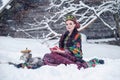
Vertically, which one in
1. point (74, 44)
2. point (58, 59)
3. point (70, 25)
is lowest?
point (58, 59)

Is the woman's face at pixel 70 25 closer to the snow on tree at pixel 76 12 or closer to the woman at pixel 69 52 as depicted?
the woman at pixel 69 52

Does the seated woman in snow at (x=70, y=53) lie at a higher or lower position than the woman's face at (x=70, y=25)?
→ lower

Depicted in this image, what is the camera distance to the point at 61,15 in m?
12.3

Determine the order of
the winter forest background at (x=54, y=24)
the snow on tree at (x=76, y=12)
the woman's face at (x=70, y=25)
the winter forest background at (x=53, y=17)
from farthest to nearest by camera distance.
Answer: the winter forest background at (x=53, y=17) → the snow on tree at (x=76, y=12) → the winter forest background at (x=54, y=24) → the woman's face at (x=70, y=25)

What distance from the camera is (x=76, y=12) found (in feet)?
41.6

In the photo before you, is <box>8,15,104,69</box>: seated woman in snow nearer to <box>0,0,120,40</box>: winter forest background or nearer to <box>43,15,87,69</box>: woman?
<box>43,15,87,69</box>: woman

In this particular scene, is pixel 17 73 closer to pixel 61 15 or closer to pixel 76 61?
pixel 76 61

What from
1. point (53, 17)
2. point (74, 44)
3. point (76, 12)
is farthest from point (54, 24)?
point (74, 44)

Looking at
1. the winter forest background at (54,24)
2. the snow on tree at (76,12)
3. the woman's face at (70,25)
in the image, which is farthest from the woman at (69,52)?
the snow on tree at (76,12)

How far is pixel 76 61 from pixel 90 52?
3629 millimetres

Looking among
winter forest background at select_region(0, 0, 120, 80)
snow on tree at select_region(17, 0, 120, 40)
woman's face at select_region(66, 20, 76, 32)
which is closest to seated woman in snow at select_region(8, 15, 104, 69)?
woman's face at select_region(66, 20, 76, 32)

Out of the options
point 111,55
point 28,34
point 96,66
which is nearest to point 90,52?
point 111,55

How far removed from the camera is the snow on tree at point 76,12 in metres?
11.9

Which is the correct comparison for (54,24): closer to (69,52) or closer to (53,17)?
(53,17)
